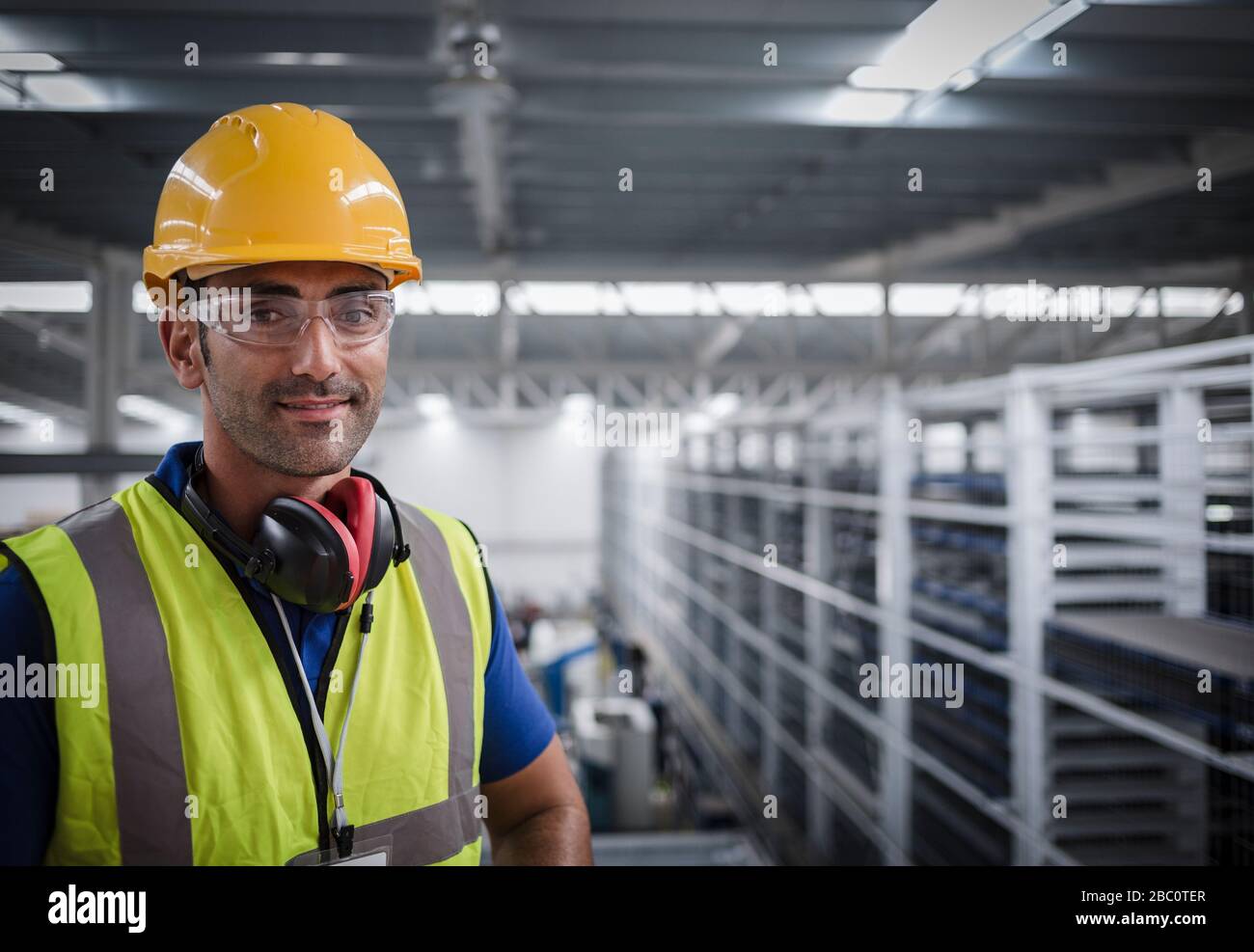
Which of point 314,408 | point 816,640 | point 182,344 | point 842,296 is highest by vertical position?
point 842,296

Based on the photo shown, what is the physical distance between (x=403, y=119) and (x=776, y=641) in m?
5.72

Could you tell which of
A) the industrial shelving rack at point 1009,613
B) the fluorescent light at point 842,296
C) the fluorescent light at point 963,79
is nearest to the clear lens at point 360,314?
the industrial shelving rack at point 1009,613

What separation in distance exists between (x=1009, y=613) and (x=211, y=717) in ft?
12.8

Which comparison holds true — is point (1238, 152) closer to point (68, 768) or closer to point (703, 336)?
point (68, 768)

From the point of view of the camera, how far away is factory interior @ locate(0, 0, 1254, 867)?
65.8 inches

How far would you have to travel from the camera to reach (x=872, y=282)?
8.95ft

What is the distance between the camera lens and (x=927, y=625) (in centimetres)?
484

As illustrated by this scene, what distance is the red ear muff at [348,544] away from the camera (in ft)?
3.86

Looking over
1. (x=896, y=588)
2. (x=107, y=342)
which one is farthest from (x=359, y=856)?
(x=896, y=588)

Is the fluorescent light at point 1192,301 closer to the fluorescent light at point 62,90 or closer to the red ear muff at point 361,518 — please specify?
the red ear muff at point 361,518

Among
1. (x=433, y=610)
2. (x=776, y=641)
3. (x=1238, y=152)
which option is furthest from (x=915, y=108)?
(x=776, y=641)

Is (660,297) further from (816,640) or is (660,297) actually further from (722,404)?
(722,404)

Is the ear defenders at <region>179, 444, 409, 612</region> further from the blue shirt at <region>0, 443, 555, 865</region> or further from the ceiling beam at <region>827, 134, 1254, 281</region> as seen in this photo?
the ceiling beam at <region>827, 134, 1254, 281</region>

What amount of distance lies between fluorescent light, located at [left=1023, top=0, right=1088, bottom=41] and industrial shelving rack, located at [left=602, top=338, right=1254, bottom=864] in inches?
41.6
